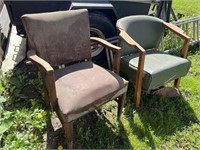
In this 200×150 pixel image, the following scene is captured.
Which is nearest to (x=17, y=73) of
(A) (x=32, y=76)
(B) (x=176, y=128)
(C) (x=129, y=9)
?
(A) (x=32, y=76)

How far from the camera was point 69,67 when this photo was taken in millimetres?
2240

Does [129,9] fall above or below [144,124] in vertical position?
above

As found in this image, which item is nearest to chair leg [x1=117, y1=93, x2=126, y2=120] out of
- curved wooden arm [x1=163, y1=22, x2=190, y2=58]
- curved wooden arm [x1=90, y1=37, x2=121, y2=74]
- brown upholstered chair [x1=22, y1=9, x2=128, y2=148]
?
brown upholstered chair [x1=22, y1=9, x2=128, y2=148]

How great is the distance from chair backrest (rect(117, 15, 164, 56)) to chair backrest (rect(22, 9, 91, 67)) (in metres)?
0.42

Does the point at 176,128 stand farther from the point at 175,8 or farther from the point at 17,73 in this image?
the point at 175,8

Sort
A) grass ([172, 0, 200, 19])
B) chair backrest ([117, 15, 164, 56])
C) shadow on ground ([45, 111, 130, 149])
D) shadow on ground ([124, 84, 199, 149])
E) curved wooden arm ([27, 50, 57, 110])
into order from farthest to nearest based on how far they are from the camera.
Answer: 1. grass ([172, 0, 200, 19])
2. chair backrest ([117, 15, 164, 56])
3. shadow on ground ([124, 84, 199, 149])
4. shadow on ground ([45, 111, 130, 149])
5. curved wooden arm ([27, 50, 57, 110])

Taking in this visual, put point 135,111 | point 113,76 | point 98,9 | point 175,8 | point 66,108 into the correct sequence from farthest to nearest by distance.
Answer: point 175,8
point 98,9
point 135,111
point 113,76
point 66,108

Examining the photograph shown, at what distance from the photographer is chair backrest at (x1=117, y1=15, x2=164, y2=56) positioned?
2521mm

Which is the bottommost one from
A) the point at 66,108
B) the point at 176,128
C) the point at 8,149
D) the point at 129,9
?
the point at 176,128

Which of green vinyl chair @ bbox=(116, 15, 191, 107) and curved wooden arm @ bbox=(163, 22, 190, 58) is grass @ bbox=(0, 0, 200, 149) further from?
curved wooden arm @ bbox=(163, 22, 190, 58)

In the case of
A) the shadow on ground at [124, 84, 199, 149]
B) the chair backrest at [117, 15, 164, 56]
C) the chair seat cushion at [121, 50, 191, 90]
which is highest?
the chair backrest at [117, 15, 164, 56]

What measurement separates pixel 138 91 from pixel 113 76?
43 cm

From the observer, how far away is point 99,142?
84.4 inches

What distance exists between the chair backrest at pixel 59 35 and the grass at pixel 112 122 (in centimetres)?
56
